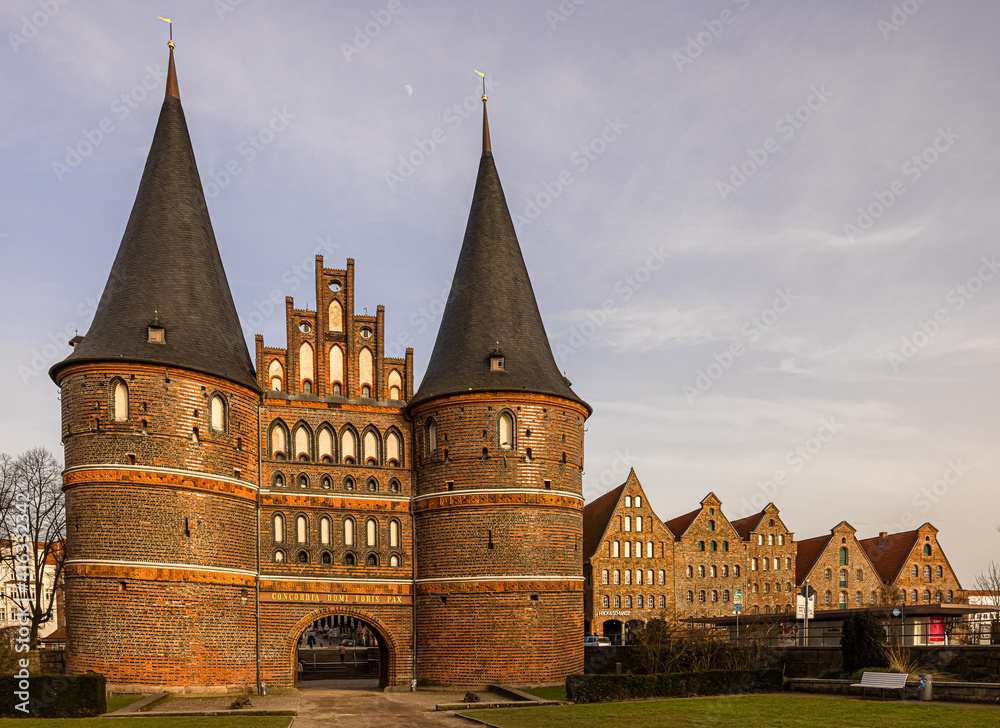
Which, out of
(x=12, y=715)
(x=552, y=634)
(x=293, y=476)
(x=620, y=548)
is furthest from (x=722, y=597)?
(x=12, y=715)

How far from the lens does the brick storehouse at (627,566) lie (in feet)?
184

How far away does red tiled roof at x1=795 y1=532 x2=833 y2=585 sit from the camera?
2478 inches

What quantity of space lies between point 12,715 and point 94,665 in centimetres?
495

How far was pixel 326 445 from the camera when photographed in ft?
109

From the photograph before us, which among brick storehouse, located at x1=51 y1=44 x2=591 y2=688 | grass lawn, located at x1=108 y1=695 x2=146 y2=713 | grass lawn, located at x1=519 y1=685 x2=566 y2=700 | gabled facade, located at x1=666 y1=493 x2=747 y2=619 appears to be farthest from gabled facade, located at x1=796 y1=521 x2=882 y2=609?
grass lawn, located at x1=108 y1=695 x2=146 y2=713

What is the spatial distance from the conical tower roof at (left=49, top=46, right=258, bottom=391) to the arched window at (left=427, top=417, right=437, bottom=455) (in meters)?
5.72

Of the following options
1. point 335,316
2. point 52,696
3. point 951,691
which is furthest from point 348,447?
point 951,691

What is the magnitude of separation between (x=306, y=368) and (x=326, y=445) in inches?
103

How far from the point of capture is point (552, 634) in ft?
104

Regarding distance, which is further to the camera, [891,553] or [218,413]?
[891,553]

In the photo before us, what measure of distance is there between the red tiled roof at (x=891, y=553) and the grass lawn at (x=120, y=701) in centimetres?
5011

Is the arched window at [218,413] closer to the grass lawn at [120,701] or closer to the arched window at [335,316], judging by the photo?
the arched window at [335,316]

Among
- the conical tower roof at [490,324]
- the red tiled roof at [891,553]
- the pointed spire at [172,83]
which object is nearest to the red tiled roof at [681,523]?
the red tiled roof at [891,553]

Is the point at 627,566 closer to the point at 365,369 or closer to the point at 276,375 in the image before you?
the point at 365,369
